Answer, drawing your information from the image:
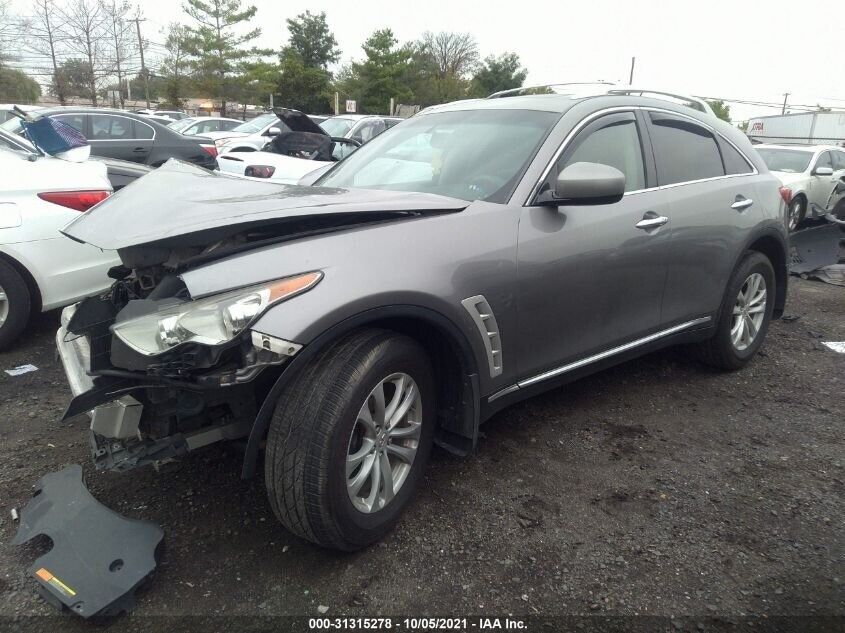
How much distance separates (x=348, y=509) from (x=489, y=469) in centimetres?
98

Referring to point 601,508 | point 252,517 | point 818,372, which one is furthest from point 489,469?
point 818,372

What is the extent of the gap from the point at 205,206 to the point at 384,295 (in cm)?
74

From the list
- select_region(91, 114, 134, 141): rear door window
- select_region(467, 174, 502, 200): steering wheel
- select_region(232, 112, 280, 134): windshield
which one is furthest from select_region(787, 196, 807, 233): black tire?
select_region(91, 114, 134, 141): rear door window

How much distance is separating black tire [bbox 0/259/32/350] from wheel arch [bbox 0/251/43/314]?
0.02 m

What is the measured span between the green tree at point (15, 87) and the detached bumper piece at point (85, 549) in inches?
1430

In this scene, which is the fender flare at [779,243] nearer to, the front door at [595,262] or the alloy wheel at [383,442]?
the front door at [595,262]

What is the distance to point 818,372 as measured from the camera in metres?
4.42

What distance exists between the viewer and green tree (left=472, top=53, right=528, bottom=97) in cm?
5272

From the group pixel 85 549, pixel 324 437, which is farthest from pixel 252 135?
pixel 324 437

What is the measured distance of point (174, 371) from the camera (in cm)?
195

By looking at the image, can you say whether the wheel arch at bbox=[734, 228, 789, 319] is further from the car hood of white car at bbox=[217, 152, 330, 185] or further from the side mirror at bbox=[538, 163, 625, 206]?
the car hood of white car at bbox=[217, 152, 330, 185]

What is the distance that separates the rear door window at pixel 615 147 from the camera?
3.08m

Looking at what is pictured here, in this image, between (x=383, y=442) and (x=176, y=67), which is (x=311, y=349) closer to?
(x=383, y=442)

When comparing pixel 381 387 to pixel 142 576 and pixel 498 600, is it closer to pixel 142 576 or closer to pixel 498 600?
pixel 498 600
